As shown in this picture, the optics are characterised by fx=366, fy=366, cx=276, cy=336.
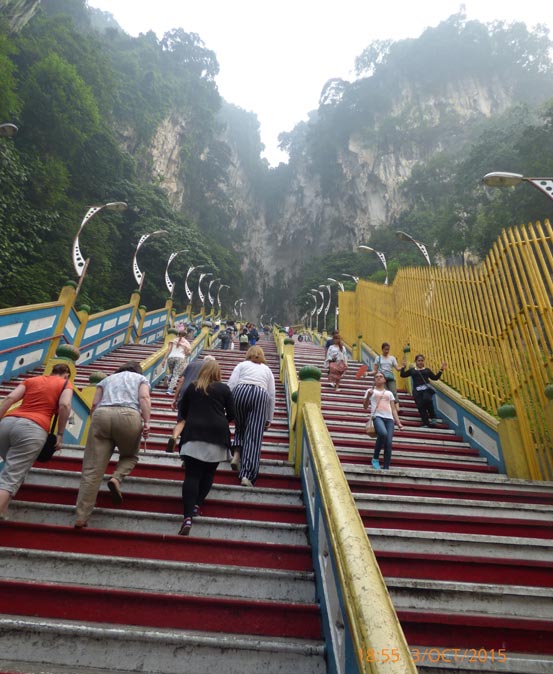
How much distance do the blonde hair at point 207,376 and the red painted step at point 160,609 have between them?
1.49 meters

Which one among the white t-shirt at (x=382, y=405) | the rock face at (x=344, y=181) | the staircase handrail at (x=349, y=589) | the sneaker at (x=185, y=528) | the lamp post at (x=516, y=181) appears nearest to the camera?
the staircase handrail at (x=349, y=589)

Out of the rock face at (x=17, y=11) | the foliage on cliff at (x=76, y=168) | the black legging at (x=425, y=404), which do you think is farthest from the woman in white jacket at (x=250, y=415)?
the rock face at (x=17, y=11)

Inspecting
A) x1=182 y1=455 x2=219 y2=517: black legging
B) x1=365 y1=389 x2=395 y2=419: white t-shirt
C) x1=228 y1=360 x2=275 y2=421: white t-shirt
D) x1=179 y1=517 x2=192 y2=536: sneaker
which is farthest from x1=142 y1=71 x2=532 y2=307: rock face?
x1=179 y1=517 x2=192 y2=536: sneaker

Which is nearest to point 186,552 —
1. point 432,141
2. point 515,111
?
point 515,111

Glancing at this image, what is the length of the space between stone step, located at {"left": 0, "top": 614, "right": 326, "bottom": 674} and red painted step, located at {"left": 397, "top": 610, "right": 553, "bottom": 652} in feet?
2.07

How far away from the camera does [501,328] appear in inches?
217

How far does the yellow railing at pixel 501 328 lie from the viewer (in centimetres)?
461

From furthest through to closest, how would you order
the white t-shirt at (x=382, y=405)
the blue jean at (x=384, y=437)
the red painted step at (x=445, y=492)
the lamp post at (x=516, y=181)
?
the lamp post at (x=516, y=181) → the white t-shirt at (x=382, y=405) → the blue jean at (x=384, y=437) → the red painted step at (x=445, y=492)

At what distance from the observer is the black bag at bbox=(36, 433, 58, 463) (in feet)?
9.89

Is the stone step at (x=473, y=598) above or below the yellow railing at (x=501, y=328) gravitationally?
below

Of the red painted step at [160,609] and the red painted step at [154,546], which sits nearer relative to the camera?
the red painted step at [160,609]

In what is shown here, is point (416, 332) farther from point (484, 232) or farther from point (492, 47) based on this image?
point (492, 47)

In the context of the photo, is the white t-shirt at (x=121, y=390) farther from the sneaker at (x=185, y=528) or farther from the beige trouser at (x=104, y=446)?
the sneaker at (x=185, y=528)

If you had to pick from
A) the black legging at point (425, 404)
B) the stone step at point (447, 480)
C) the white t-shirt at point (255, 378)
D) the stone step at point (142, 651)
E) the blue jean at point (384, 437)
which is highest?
the black legging at point (425, 404)
